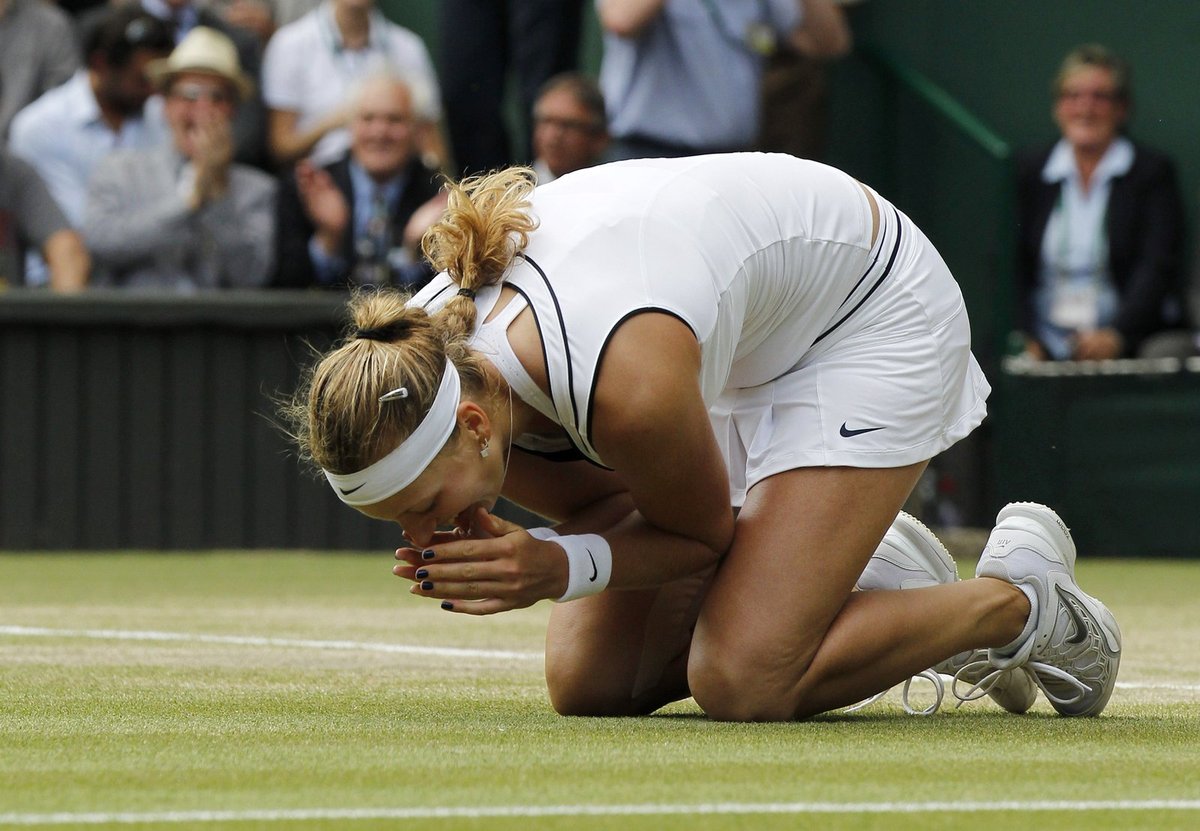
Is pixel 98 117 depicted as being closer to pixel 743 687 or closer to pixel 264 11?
pixel 264 11

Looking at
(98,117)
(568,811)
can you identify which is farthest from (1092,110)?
(568,811)

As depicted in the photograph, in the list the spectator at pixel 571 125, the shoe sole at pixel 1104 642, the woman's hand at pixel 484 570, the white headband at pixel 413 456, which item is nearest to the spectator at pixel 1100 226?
the spectator at pixel 571 125

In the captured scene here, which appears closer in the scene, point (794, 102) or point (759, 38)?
point (759, 38)

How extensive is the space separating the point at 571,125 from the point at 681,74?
2.05ft

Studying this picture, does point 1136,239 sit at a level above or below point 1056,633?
above

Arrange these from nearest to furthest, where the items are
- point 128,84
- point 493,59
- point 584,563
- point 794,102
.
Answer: point 584,563 → point 128,84 → point 493,59 → point 794,102

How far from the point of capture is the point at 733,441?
414cm

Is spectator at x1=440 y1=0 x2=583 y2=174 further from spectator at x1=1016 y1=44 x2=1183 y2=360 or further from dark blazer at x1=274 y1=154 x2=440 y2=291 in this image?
spectator at x1=1016 y1=44 x2=1183 y2=360

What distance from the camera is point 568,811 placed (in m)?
2.54

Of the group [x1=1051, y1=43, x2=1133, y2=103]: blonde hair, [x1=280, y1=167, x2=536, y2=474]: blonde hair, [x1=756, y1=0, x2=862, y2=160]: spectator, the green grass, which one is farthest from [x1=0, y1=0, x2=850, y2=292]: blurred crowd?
[x1=280, y1=167, x2=536, y2=474]: blonde hair

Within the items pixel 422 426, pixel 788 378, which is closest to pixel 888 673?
pixel 788 378

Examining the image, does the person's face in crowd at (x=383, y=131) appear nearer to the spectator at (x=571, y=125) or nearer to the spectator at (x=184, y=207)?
the spectator at (x=184, y=207)

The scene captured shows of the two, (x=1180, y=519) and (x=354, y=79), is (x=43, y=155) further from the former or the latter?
(x=1180, y=519)

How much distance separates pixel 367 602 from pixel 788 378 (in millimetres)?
3298
